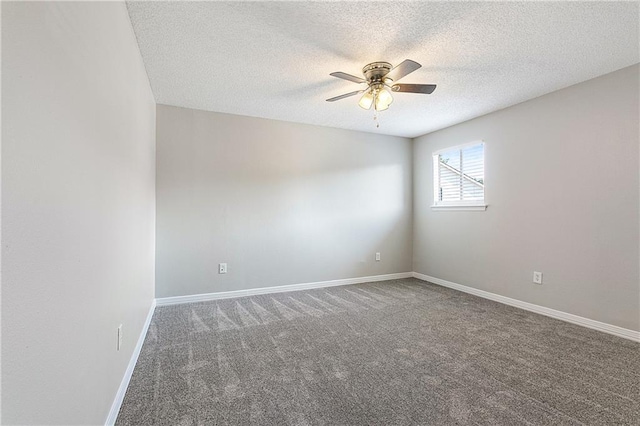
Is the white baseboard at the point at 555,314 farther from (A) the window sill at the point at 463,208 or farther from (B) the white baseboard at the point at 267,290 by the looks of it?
(A) the window sill at the point at 463,208

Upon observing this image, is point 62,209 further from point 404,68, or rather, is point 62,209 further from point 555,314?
point 555,314

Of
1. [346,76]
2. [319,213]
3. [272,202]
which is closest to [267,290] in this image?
[272,202]

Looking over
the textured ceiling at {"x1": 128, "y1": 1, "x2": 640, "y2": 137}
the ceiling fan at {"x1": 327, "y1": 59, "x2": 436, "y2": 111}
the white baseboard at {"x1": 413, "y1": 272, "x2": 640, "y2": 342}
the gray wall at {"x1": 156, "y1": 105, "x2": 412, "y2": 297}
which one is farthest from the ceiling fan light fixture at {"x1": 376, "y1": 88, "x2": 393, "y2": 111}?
the white baseboard at {"x1": 413, "y1": 272, "x2": 640, "y2": 342}

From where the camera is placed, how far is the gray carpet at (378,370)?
1591 mm

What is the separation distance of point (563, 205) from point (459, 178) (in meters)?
1.40

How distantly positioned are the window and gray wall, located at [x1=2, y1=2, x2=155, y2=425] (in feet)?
13.1


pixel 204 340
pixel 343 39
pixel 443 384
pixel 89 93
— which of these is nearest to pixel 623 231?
pixel 443 384

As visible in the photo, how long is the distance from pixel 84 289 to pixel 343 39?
7.14ft

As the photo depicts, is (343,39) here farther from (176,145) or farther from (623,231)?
(623,231)

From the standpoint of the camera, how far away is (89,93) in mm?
1214

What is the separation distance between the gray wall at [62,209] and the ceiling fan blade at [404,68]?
179 cm

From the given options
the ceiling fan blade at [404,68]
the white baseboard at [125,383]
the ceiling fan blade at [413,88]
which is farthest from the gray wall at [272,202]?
the ceiling fan blade at [404,68]

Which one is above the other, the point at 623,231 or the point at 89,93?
the point at 89,93

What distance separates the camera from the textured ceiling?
1.85m
